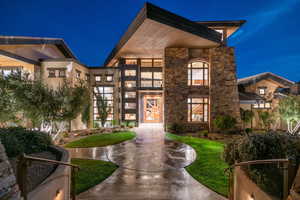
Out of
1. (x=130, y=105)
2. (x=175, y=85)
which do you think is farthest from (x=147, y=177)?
(x=130, y=105)

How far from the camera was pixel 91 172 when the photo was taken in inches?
191

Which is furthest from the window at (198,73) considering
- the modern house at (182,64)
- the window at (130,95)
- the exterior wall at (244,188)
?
the exterior wall at (244,188)

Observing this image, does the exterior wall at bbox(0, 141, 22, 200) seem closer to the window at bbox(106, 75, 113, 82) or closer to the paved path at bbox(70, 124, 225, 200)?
the paved path at bbox(70, 124, 225, 200)

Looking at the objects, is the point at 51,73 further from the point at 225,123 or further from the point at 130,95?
the point at 225,123

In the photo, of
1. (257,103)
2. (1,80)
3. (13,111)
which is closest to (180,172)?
(13,111)

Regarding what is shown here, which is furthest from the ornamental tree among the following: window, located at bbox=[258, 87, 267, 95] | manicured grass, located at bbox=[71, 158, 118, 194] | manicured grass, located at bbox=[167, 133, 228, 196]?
manicured grass, located at bbox=[71, 158, 118, 194]

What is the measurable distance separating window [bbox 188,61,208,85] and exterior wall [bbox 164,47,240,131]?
49cm

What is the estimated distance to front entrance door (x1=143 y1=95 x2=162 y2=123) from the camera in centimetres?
1567

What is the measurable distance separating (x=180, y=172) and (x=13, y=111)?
22.6ft

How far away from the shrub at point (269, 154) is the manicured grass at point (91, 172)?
3905mm

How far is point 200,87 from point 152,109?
565 centimetres

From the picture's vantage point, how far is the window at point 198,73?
1256 centimetres

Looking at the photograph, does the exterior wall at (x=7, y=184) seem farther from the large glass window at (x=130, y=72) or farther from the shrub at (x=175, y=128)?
the large glass window at (x=130, y=72)

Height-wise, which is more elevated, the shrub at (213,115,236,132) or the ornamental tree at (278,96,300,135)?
the ornamental tree at (278,96,300,135)
